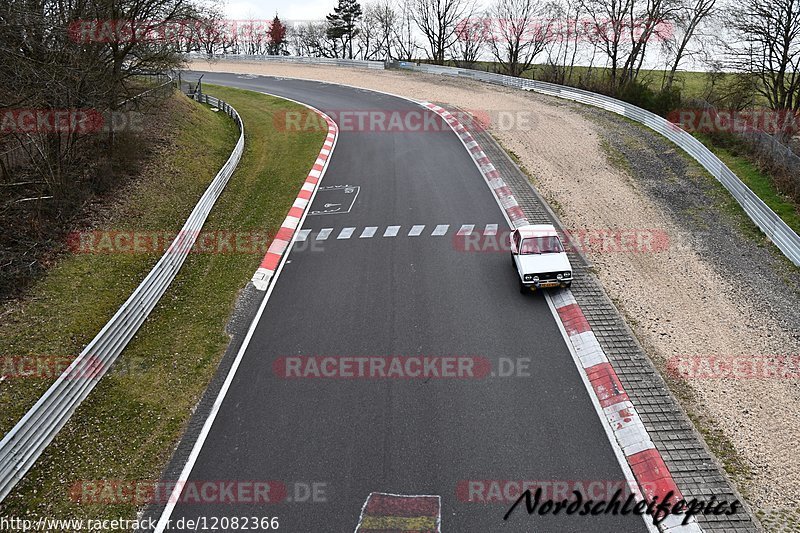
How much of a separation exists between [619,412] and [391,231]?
30.3ft

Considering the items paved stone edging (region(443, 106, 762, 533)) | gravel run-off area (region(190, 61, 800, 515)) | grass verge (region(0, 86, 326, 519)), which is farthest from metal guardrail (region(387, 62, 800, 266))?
grass verge (region(0, 86, 326, 519))

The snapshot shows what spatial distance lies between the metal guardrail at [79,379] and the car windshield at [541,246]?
9664 millimetres

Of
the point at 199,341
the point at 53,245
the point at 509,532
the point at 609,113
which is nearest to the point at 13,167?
the point at 53,245

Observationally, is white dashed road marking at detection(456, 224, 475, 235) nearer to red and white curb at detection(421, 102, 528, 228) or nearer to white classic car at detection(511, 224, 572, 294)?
red and white curb at detection(421, 102, 528, 228)

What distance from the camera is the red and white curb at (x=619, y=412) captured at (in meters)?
8.70

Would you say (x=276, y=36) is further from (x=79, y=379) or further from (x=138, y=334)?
(x=79, y=379)

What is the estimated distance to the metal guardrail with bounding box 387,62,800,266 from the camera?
16.8 meters

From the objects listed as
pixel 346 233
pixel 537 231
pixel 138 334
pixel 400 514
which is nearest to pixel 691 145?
pixel 537 231

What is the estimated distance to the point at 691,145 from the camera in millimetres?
24375

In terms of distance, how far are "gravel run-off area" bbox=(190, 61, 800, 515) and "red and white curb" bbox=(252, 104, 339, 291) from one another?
8694 mm

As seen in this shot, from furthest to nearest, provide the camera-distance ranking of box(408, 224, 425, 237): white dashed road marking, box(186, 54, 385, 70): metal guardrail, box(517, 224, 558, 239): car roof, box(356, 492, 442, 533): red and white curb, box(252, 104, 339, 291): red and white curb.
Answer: box(186, 54, 385, 70): metal guardrail, box(408, 224, 425, 237): white dashed road marking, box(252, 104, 339, 291): red and white curb, box(517, 224, 558, 239): car roof, box(356, 492, 442, 533): red and white curb

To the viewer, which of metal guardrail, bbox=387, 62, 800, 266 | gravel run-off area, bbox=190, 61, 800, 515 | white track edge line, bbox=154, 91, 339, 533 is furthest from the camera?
metal guardrail, bbox=387, 62, 800, 266

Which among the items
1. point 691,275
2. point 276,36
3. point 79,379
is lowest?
point 79,379

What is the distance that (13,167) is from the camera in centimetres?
1650
